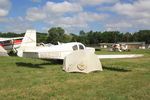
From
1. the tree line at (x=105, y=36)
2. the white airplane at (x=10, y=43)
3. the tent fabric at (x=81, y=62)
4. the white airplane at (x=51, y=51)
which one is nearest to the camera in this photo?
the tent fabric at (x=81, y=62)

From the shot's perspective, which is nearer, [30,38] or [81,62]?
[81,62]

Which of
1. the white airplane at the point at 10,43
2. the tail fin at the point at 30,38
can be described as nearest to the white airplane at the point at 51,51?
the tail fin at the point at 30,38

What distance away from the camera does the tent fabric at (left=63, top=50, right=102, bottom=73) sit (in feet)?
34.7

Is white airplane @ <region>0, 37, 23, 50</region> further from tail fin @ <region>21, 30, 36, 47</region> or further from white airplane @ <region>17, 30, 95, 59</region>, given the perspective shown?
white airplane @ <region>17, 30, 95, 59</region>

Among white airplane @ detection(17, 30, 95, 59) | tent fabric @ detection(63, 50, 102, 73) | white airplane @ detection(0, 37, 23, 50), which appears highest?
white airplane @ detection(0, 37, 23, 50)

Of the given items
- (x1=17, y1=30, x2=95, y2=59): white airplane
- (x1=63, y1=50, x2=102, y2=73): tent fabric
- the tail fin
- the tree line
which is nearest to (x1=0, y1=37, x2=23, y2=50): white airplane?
the tail fin

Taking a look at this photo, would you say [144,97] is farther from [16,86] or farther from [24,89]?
[16,86]

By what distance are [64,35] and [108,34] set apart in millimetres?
31847

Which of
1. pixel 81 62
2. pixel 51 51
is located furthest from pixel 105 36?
pixel 81 62

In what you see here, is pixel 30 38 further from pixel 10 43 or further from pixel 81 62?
pixel 81 62

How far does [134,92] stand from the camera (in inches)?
259

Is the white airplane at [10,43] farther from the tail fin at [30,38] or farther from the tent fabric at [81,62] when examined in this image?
the tent fabric at [81,62]

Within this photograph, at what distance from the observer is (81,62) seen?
1059 centimetres

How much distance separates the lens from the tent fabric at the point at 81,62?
34.7 ft
